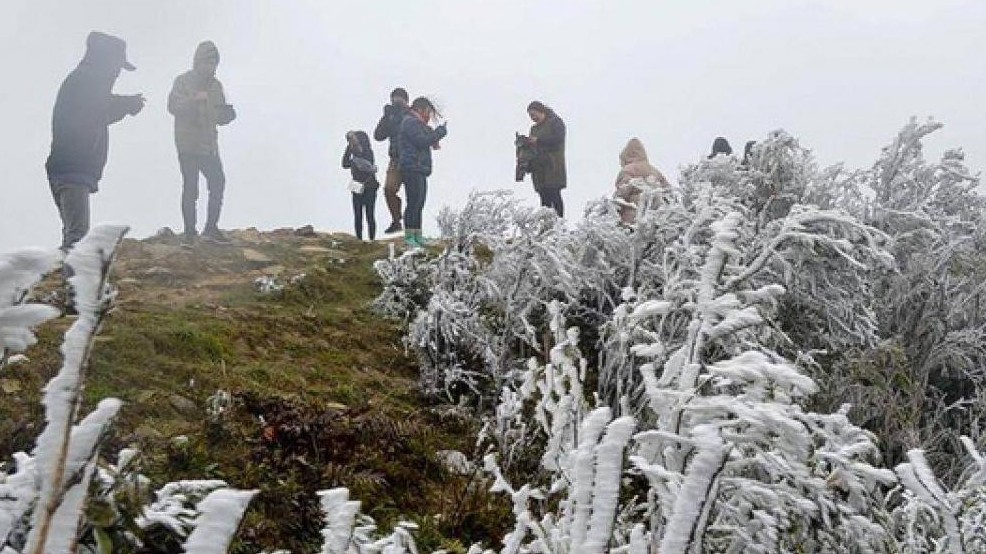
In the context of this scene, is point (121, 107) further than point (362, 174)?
No

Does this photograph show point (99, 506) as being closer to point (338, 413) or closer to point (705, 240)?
point (338, 413)

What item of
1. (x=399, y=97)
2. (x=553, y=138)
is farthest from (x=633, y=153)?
(x=399, y=97)

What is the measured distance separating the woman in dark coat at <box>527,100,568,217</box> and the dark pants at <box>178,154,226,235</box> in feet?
13.8

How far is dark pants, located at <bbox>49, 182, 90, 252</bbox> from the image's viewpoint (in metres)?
8.49

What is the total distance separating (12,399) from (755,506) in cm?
446

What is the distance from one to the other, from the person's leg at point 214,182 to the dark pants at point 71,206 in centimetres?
265

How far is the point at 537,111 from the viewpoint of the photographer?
515 inches

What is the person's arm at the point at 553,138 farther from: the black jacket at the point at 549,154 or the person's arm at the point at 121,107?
the person's arm at the point at 121,107

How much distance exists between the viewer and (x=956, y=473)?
19.7 ft

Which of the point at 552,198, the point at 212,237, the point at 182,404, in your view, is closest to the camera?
the point at 182,404

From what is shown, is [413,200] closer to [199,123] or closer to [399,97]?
[399,97]

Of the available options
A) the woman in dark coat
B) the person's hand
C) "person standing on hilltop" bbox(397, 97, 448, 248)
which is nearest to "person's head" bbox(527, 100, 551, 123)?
the woman in dark coat

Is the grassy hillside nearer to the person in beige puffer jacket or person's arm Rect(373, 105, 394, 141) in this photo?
the person in beige puffer jacket

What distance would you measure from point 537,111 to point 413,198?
2070 millimetres
